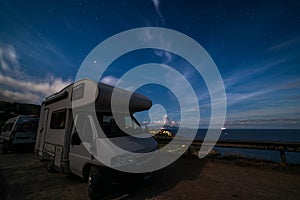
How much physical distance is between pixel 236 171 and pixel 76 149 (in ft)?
18.5

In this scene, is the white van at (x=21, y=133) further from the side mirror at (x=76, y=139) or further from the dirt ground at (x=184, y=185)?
the side mirror at (x=76, y=139)

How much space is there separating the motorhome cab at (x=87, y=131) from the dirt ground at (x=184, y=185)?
1.77 feet

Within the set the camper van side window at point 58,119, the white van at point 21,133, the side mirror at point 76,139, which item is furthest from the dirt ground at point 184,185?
the white van at point 21,133

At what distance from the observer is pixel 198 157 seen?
8.25m

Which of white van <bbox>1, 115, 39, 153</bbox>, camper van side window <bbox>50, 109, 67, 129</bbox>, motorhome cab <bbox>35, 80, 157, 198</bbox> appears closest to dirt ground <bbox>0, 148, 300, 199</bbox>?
motorhome cab <bbox>35, 80, 157, 198</bbox>

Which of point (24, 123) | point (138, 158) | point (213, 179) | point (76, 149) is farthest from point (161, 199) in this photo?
point (24, 123)

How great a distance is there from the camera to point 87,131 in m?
4.29

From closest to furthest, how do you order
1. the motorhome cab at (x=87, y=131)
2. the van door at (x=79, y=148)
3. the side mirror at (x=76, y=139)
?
the motorhome cab at (x=87, y=131) < the van door at (x=79, y=148) < the side mirror at (x=76, y=139)

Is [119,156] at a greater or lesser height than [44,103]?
lesser

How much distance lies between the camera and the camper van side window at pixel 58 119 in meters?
5.13

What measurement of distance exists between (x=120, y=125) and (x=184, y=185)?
2.55 m

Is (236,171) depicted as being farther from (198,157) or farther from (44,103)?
(44,103)

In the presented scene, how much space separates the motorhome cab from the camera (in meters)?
3.82

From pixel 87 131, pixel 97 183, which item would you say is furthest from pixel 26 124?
pixel 97 183
